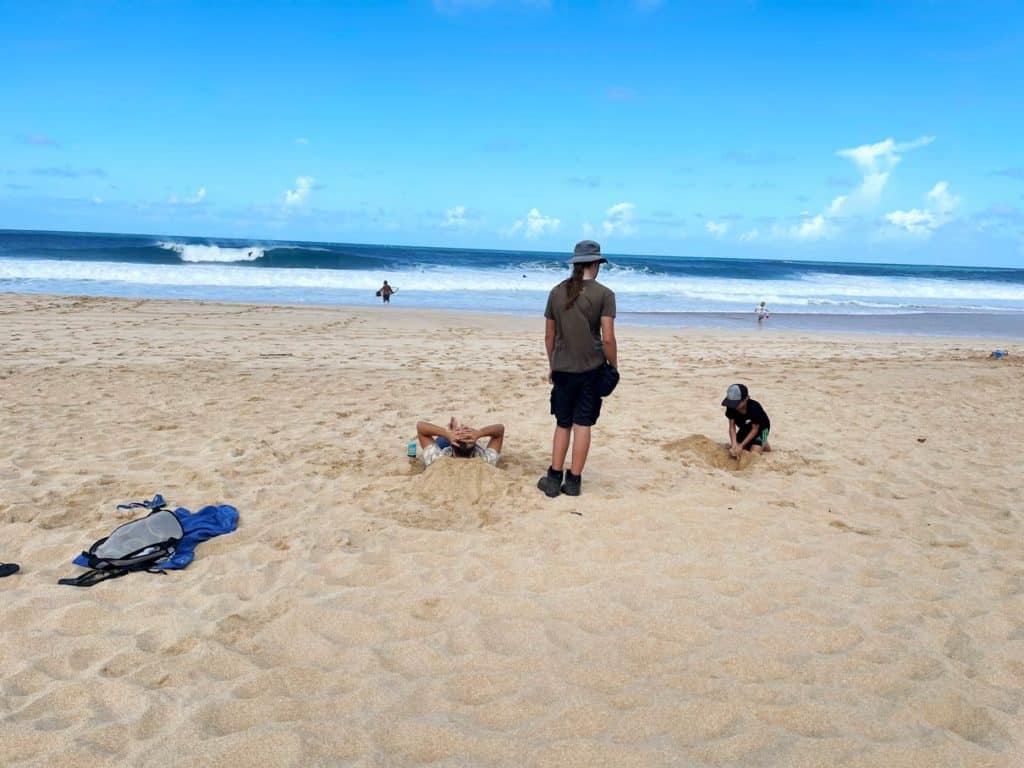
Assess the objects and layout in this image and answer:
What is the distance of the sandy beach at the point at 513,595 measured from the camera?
7.89 ft

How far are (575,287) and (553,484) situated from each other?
131 cm

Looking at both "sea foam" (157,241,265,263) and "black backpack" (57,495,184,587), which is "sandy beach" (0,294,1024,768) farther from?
"sea foam" (157,241,265,263)

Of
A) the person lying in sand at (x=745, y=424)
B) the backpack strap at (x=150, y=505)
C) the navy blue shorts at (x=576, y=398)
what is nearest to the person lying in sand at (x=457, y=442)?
the navy blue shorts at (x=576, y=398)

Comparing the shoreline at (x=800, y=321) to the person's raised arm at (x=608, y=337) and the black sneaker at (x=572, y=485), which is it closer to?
the black sneaker at (x=572, y=485)

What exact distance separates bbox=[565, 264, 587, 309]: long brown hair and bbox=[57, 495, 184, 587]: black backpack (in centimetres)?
258

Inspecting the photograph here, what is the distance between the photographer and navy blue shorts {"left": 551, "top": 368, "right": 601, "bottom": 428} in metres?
4.46

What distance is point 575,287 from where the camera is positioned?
431 centimetres

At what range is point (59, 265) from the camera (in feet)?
103

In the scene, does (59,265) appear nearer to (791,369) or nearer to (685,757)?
(791,369)

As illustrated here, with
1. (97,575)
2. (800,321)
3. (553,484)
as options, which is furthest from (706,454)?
(800,321)

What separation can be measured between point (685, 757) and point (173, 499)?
11.8 feet

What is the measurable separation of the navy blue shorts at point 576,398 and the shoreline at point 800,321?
1283cm

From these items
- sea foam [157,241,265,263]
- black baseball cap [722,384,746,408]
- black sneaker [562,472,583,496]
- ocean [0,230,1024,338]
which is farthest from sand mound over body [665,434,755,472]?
sea foam [157,241,265,263]

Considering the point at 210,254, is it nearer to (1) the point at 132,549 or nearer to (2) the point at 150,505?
(2) the point at 150,505
